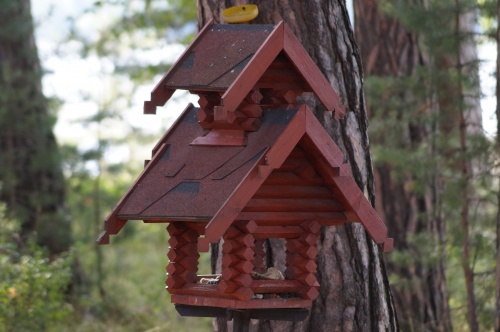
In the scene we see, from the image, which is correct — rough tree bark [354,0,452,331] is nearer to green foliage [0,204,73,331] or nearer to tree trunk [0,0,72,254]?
green foliage [0,204,73,331]

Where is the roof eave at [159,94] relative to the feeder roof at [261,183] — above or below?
above

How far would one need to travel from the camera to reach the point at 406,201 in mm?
7766

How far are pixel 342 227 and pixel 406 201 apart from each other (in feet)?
12.5

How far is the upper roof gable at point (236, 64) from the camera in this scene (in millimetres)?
3010

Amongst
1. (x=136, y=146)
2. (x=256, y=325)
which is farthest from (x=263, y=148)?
(x=136, y=146)

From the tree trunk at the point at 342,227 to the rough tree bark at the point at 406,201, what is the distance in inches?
102

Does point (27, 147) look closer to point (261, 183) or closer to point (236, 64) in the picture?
point (236, 64)

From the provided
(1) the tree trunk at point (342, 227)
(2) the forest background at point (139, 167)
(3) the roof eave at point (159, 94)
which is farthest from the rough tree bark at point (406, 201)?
(3) the roof eave at point (159, 94)

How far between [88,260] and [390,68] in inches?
240

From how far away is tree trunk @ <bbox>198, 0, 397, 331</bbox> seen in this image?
13.3 feet

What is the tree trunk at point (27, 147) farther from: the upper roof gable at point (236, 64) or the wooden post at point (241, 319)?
the wooden post at point (241, 319)

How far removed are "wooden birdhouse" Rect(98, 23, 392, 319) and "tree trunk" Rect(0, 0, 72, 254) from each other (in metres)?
7.01

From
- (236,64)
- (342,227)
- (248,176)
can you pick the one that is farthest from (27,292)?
(248,176)

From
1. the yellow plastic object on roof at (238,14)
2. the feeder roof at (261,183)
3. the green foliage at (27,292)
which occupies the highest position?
the yellow plastic object on roof at (238,14)
